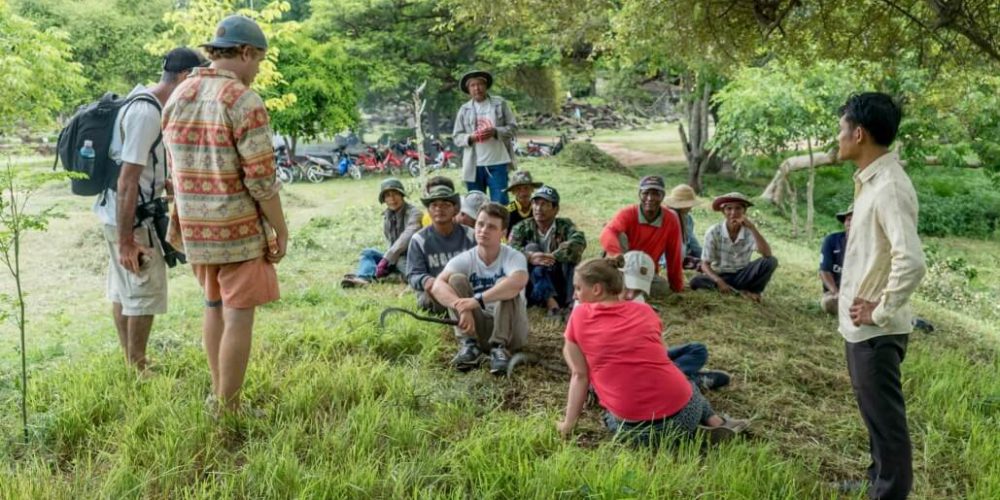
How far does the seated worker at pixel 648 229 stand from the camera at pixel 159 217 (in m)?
3.03

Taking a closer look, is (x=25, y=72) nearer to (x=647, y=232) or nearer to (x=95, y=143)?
(x=95, y=143)

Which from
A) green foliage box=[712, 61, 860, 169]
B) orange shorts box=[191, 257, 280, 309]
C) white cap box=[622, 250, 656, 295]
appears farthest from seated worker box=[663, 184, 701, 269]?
green foliage box=[712, 61, 860, 169]

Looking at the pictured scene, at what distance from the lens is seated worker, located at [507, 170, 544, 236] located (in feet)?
19.3

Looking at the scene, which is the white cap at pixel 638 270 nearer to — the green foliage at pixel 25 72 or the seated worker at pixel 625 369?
the seated worker at pixel 625 369

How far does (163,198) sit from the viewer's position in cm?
361

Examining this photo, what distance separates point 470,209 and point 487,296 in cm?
180

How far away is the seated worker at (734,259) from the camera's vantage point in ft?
19.8

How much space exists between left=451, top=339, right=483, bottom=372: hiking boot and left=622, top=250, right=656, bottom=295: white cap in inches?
54.2

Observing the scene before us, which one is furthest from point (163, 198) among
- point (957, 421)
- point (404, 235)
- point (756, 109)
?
point (756, 109)

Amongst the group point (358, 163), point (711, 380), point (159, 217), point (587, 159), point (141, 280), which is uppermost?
point (159, 217)

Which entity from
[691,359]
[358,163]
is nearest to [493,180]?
[691,359]

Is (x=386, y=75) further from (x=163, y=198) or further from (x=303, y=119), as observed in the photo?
(x=163, y=198)

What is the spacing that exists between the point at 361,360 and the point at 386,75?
18.0 metres

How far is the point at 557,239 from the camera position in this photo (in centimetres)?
539
